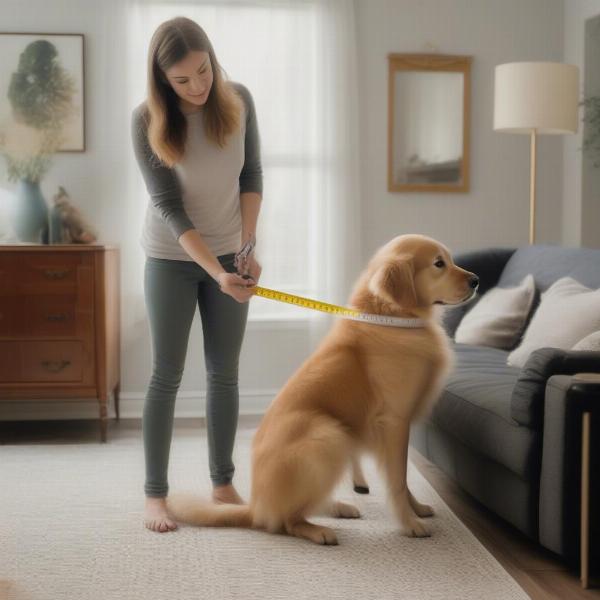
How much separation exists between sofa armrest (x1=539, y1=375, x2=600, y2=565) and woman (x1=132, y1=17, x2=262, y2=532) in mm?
895

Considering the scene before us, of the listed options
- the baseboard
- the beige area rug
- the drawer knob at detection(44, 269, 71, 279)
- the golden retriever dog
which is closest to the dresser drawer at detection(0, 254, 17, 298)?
the drawer knob at detection(44, 269, 71, 279)

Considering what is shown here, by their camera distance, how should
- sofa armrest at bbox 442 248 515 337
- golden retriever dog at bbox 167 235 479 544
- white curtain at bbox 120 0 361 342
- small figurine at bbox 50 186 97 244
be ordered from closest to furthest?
golden retriever dog at bbox 167 235 479 544
sofa armrest at bbox 442 248 515 337
small figurine at bbox 50 186 97 244
white curtain at bbox 120 0 361 342

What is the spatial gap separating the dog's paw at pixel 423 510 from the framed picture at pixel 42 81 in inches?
107

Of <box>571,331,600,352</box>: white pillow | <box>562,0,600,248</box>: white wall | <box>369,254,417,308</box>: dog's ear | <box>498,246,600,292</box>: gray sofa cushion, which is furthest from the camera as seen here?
<box>562,0,600,248</box>: white wall

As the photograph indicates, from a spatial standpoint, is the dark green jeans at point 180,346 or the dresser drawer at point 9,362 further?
the dresser drawer at point 9,362

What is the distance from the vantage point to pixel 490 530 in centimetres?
257

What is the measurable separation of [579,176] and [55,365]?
9.39ft

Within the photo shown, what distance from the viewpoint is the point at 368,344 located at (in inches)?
94.9

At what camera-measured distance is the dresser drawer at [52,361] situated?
381cm

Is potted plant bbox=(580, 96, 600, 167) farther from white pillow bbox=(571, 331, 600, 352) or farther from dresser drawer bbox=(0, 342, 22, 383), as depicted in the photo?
dresser drawer bbox=(0, 342, 22, 383)

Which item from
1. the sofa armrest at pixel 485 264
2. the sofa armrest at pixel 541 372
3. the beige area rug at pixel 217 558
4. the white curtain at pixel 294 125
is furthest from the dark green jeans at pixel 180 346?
the white curtain at pixel 294 125

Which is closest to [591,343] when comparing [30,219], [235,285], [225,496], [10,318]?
[235,285]

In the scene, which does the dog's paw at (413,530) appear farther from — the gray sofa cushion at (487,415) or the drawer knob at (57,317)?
the drawer knob at (57,317)

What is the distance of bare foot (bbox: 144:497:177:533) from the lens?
248 centimetres
